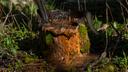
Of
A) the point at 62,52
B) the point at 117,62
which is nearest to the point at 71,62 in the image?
the point at 62,52

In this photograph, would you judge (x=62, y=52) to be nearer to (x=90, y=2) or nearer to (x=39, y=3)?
(x=39, y=3)

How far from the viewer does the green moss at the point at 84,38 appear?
4734 mm

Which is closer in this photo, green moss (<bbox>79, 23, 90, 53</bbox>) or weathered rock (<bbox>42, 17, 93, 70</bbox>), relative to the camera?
weathered rock (<bbox>42, 17, 93, 70</bbox>)

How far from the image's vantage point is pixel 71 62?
15.3ft

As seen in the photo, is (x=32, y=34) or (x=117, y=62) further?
(x=32, y=34)

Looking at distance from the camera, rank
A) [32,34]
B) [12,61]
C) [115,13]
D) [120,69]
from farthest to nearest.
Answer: [115,13] < [32,34] < [12,61] < [120,69]

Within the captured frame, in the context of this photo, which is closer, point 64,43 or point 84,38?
point 64,43

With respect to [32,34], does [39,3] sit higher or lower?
higher

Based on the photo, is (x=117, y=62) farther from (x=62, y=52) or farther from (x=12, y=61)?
(x=12, y=61)

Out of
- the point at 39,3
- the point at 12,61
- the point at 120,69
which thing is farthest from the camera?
the point at 39,3

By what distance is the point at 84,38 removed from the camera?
4.78 metres

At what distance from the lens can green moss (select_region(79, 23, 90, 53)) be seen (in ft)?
15.5

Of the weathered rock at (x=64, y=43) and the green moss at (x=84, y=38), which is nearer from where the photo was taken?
the weathered rock at (x=64, y=43)

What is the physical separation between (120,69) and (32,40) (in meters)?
1.36
